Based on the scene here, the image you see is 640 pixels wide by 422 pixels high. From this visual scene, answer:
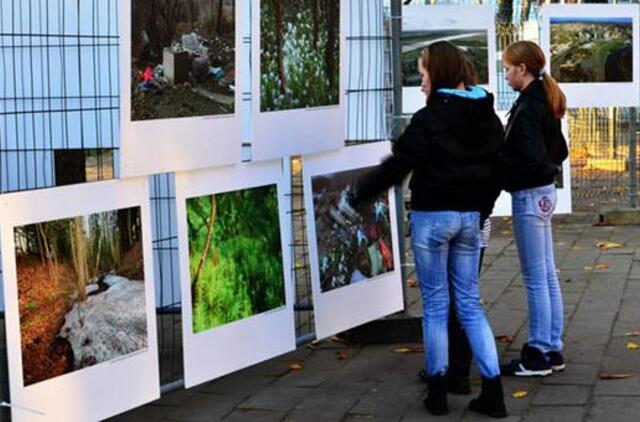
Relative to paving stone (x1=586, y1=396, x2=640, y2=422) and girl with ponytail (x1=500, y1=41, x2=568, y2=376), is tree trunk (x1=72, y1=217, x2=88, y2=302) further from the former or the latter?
paving stone (x1=586, y1=396, x2=640, y2=422)

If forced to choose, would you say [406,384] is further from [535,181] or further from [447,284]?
[535,181]

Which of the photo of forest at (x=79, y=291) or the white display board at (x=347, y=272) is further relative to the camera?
the white display board at (x=347, y=272)

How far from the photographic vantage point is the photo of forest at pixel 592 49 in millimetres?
12797

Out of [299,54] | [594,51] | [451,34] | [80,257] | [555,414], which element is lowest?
[555,414]

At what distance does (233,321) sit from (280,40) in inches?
57.2

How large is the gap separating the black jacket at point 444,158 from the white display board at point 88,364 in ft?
3.62

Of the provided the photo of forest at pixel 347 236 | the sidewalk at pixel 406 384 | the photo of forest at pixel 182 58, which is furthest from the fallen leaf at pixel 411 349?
the photo of forest at pixel 182 58

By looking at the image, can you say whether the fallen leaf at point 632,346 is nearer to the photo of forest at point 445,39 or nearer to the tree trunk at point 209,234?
the tree trunk at point 209,234

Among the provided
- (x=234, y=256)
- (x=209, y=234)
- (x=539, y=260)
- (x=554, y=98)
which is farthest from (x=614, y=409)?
(x=209, y=234)

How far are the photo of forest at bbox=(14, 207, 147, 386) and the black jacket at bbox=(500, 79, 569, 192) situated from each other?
1.89 metres

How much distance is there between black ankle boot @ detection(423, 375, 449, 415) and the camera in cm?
633

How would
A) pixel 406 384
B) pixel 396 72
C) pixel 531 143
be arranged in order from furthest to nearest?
pixel 396 72 → pixel 406 384 → pixel 531 143

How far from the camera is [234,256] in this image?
649cm

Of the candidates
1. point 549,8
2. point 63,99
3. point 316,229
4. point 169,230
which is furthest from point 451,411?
point 549,8
